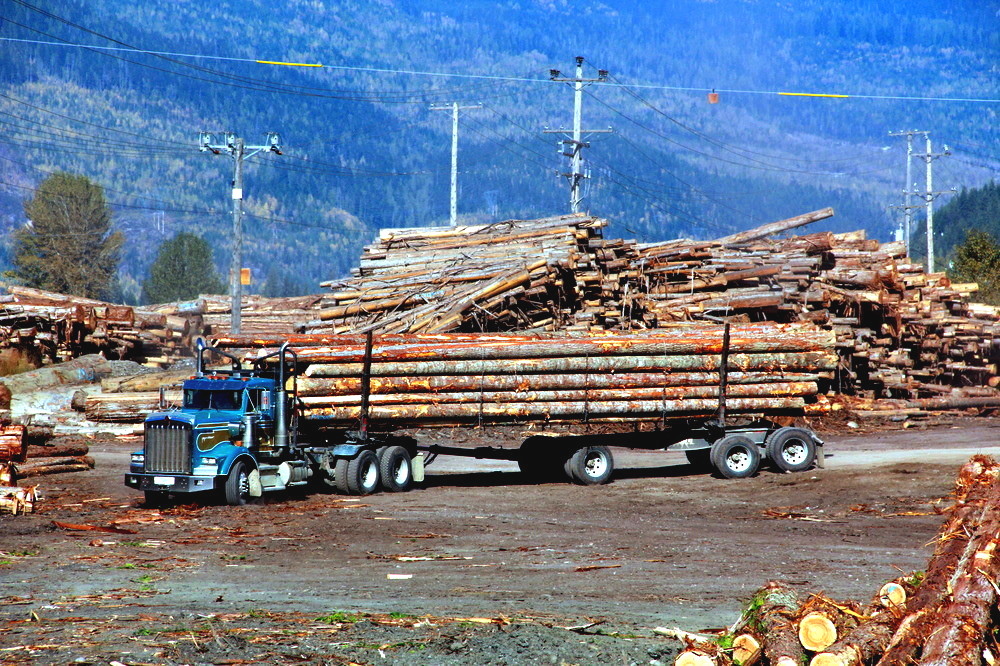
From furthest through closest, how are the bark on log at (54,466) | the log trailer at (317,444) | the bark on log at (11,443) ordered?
the bark on log at (54,466), the bark on log at (11,443), the log trailer at (317,444)

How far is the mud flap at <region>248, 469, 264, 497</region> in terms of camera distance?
18906 millimetres

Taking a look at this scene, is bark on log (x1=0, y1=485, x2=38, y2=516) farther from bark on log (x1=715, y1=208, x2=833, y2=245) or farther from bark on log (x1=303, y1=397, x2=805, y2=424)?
bark on log (x1=715, y1=208, x2=833, y2=245)

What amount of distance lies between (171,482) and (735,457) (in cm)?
1142

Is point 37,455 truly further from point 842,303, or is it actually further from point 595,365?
point 842,303

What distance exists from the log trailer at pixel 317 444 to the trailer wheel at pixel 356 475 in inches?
0.7

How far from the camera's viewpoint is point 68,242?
322ft

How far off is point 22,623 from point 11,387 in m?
29.7

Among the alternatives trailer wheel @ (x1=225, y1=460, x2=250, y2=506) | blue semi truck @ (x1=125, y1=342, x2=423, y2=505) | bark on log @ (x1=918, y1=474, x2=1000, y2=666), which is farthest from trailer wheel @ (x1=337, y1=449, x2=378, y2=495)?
bark on log @ (x1=918, y1=474, x2=1000, y2=666)

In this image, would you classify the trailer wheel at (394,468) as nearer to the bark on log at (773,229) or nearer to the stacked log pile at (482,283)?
the stacked log pile at (482,283)

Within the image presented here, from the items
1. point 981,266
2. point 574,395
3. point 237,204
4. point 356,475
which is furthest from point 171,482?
point 981,266

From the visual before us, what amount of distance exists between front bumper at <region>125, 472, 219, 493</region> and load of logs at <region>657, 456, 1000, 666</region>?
11.0 m

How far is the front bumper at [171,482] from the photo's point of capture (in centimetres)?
1816

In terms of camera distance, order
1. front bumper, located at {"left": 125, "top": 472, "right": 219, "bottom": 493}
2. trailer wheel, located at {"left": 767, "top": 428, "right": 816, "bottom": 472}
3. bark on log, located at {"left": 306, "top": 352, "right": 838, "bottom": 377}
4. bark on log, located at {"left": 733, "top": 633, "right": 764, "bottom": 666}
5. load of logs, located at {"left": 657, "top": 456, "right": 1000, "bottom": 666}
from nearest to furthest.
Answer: load of logs, located at {"left": 657, "top": 456, "right": 1000, "bottom": 666} < bark on log, located at {"left": 733, "top": 633, "right": 764, "bottom": 666} < front bumper, located at {"left": 125, "top": 472, "right": 219, "bottom": 493} < bark on log, located at {"left": 306, "top": 352, "right": 838, "bottom": 377} < trailer wheel, located at {"left": 767, "top": 428, "right": 816, "bottom": 472}

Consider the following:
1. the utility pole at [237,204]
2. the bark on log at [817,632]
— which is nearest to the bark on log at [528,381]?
the bark on log at [817,632]
